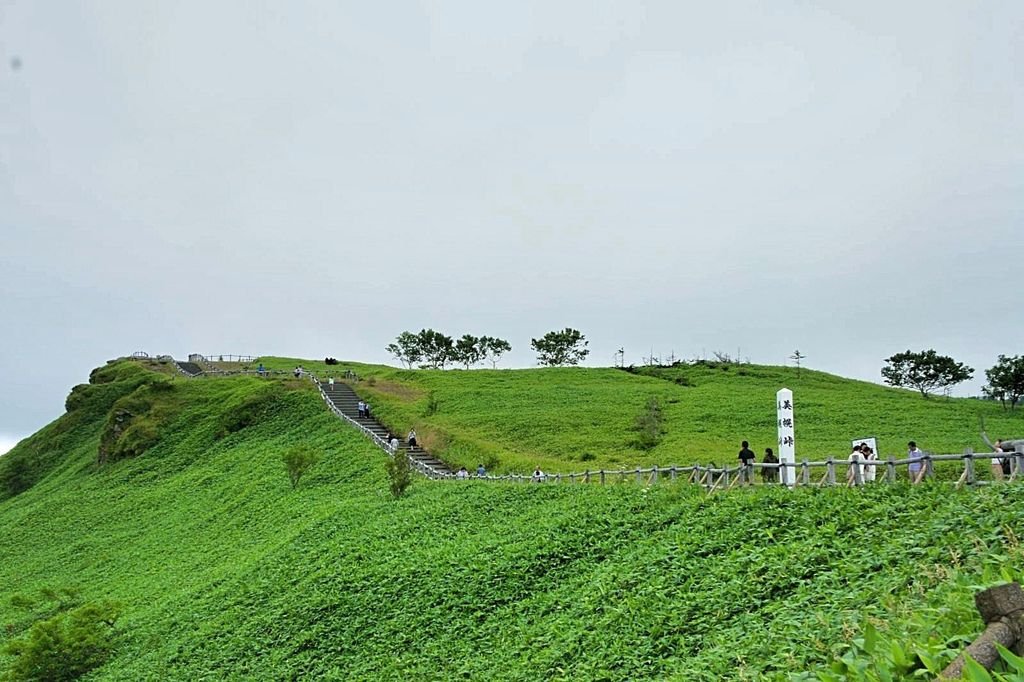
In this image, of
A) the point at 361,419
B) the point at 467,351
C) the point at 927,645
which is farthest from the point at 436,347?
the point at 927,645

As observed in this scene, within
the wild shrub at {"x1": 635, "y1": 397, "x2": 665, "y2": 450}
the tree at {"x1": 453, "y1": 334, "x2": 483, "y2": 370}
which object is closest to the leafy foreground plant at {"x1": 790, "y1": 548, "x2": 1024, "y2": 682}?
the wild shrub at {"x1": 635, "y1": 397, "x2": 665, "y2": 450}

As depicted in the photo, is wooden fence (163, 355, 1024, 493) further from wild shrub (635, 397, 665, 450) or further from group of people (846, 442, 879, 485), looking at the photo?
wild shrub (635, 397, 665, 450)

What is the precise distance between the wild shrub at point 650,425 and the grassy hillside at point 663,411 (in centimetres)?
39

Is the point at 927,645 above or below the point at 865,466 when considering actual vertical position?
below

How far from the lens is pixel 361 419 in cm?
4822

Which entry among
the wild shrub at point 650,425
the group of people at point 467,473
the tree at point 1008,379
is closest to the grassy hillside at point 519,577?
the group of people at point 467,473

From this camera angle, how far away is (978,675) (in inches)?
149

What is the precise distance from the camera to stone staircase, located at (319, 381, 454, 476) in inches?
1471

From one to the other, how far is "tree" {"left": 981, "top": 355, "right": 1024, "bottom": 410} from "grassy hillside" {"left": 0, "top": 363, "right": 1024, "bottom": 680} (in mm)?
41989

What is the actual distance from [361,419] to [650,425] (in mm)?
17475

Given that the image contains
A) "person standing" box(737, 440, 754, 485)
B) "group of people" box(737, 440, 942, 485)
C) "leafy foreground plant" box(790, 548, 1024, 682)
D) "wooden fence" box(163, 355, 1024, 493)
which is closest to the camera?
"leafy foreground plant" box(790, 548, 1024, 682)

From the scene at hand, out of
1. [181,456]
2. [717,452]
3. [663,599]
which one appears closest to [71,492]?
[181,456]

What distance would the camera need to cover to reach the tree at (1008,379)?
52.0 m

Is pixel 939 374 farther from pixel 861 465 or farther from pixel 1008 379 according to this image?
pixel 861 465
